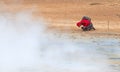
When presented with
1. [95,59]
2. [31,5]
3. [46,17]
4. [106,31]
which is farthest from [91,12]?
[95,59]

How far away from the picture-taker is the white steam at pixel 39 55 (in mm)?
10422

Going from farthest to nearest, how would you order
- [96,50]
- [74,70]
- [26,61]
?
[96,50] → [26,61] → [74,70]

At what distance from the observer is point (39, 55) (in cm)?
1227

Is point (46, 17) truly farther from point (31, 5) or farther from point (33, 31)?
point (33, 31)

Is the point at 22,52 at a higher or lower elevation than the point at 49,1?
lower

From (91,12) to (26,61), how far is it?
61.6ft

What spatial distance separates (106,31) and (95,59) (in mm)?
8974

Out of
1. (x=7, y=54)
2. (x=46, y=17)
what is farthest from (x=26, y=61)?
(x=46, y=17)

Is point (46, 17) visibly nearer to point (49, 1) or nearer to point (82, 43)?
point (49, 1)

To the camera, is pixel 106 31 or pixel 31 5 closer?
pixel 106 31

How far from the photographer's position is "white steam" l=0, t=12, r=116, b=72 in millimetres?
10422

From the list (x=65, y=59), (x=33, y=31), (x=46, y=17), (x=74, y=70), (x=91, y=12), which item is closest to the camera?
(x=74, y=70)

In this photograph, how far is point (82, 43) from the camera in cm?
1602

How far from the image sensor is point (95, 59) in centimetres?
1208
